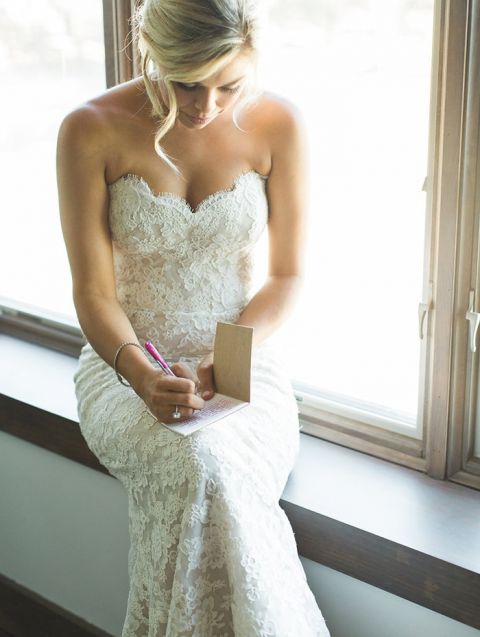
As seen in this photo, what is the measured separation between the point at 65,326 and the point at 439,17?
142cm

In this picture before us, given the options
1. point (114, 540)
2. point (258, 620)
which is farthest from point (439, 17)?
point (114, 540)

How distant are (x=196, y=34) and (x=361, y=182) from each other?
51 centimetres

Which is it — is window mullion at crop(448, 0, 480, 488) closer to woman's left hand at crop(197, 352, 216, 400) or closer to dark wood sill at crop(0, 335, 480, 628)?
dark wood sill at crop(0, 335, 480, 628)

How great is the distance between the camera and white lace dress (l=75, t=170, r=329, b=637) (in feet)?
5.00

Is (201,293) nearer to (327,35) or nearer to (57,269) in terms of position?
(327,35)

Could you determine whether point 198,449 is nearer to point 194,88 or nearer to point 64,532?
point 194,88

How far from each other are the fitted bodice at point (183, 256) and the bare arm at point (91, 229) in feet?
0.15

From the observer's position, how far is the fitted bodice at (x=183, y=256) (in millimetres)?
1856

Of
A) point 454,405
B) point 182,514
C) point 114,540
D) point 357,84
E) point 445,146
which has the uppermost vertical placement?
point 357,84

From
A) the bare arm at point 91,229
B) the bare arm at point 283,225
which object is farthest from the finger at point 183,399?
the bare arm at point 283,225

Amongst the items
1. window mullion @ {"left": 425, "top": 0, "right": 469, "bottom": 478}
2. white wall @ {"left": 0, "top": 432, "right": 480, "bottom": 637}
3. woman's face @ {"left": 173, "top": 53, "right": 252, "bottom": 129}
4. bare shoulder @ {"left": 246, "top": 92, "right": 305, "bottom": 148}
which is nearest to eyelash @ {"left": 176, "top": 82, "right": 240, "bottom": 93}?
woman's face @ {"left": 173, "top": 53, "right": 252, "bottom": 129}

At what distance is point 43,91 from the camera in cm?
249

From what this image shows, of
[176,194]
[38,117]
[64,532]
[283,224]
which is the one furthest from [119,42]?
[64,532]

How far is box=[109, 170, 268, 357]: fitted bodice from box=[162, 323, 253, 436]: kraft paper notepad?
280 millimetres
